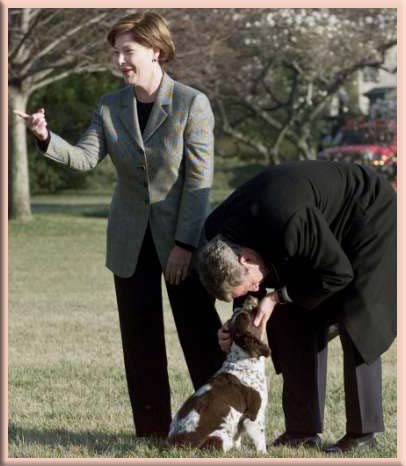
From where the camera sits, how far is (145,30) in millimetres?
5316

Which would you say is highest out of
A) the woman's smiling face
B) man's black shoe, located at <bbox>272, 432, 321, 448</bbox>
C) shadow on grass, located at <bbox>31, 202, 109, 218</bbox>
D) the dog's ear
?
the woman's smiling face

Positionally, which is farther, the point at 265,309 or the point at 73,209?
the point at 73,209

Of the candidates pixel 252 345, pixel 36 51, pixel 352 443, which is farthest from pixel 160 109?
pixel 36 51

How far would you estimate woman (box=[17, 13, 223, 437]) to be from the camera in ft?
17.8

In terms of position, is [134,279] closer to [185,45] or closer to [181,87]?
[181,87]

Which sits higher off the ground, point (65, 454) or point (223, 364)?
point (223, 364)

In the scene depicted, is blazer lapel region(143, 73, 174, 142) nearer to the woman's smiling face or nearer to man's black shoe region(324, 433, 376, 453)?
the woman's smiling face

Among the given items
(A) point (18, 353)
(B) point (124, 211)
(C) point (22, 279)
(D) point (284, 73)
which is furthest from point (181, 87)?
(D) point (284, 73)

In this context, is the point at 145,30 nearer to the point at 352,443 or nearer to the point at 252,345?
the point at 252,345

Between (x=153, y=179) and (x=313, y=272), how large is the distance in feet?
3.52

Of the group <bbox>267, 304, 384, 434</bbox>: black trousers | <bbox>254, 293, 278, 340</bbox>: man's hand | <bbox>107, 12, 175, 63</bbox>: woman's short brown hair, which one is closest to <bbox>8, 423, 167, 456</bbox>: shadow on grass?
<bbox>267, 304, 384, 434</bbox>: black trousers

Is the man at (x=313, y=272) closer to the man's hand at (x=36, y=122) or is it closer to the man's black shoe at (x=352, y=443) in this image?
the man's black shoe at (x=352, y=443)

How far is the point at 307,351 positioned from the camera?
553 centimetres

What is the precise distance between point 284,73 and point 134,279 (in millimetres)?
43500
